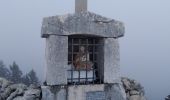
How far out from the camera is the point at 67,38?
899 centimetres

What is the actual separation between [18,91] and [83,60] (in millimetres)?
1715

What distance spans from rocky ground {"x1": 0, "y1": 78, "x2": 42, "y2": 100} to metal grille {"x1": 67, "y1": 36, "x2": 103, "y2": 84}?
2.68 feet

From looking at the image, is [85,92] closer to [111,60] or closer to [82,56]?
[82,56]

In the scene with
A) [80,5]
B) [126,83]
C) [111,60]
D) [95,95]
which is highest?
[80,5]

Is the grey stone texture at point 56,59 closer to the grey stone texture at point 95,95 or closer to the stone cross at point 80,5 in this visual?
the grey stone texture at point 95,95

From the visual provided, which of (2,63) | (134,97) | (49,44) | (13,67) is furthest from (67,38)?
(2,63)

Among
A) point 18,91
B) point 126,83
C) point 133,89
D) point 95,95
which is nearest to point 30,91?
point 18,91

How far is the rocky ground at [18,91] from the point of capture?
9.06 metres

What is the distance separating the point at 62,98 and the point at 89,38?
158 cm

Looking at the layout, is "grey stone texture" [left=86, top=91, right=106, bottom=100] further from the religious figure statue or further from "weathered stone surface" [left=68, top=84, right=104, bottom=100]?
the religious figure statue

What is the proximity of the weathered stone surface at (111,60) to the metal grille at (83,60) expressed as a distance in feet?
0.62

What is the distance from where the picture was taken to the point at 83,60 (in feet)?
30.9

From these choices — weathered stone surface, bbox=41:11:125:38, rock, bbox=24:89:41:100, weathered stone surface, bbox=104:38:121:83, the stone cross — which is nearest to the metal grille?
weathered stone surface, bbox=104:38:121:83

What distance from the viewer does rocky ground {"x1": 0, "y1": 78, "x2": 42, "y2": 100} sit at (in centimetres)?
906
